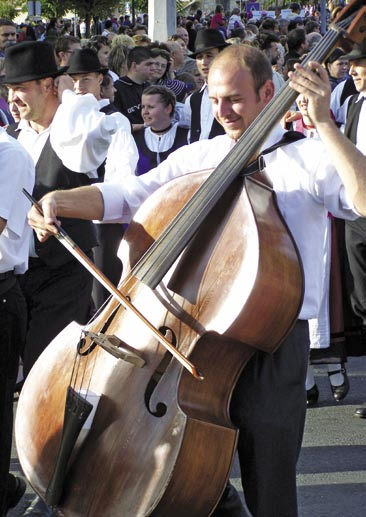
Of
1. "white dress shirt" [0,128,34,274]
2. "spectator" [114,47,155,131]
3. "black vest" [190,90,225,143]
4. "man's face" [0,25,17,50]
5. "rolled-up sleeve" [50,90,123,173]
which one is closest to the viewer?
"white dress shirt" [0,128,34,274]

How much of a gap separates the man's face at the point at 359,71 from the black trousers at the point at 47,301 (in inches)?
75.1

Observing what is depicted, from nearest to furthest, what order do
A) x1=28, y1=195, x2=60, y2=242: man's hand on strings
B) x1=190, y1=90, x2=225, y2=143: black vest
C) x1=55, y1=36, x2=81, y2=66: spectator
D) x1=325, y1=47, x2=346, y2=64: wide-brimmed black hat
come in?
x1=325, y1=47, x2=346, y2=64: wide-brimmed black hat
x1=28, y1=195, x2=60, y2=242: man's hand on strings
x1=190, y1=90, x2=225, y2=143: black vest
x1=55, y1=36, x2=81, y2=66: spectator

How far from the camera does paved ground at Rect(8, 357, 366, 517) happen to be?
4.22 meters

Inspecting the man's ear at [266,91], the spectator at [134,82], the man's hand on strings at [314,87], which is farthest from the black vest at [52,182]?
the spectator at [134,82]

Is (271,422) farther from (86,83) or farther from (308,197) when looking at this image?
(86,83)

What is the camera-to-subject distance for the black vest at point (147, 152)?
6.86 meters

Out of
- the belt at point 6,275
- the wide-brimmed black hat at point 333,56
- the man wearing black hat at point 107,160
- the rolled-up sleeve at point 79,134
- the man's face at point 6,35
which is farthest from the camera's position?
the man's face at point 6,35

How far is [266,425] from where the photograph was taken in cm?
295

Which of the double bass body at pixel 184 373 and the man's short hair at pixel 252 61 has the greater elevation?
the man's short hair at pixel 252 61

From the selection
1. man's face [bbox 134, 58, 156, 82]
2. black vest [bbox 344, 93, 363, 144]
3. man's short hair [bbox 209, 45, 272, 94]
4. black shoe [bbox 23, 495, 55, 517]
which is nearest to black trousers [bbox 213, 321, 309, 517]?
man's short hair [bbox 209, 45, 272, 94]

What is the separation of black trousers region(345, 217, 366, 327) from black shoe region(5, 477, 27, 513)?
2252 millimetres

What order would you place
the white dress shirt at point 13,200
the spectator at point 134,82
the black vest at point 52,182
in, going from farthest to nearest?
the spectator at point 134,82, the black vest at point 52,182, the white dress shirt at point 13,200

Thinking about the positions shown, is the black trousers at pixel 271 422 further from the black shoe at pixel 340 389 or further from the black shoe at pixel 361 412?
the black shoe at pixel 340 389

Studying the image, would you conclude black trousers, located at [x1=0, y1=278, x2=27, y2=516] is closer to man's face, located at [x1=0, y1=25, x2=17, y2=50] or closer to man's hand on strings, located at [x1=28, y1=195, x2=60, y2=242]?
man's hand on strings, located at [x1=28, y1=195, x2=60, y2=242]
